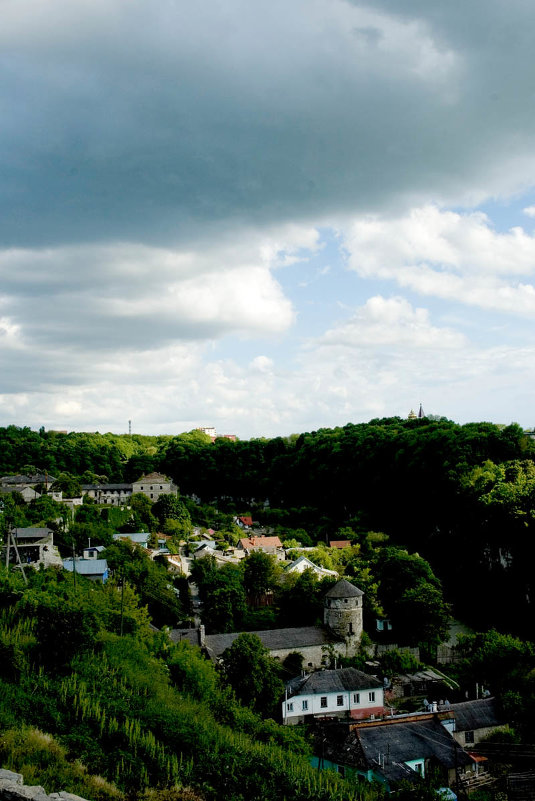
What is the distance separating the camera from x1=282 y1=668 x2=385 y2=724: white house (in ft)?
67.4

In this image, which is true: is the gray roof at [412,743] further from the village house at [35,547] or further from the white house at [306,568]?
the village house at [35,547]

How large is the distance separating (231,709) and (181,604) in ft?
51.1

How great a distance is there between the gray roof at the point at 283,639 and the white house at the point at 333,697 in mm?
2620

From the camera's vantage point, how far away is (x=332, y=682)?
21109mm

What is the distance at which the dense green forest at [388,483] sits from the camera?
112 feet

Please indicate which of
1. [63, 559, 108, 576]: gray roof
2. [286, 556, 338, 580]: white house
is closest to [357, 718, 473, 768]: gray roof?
[286, 556, 338, 580]: white house

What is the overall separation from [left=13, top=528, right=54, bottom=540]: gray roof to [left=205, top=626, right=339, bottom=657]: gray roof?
12603mm

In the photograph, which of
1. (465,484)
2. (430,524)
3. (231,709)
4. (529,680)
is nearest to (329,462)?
(430,524)

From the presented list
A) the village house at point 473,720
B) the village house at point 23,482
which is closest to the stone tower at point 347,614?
the village house at point 473,720

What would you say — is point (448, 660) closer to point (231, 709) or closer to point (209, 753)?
point (231, 709)

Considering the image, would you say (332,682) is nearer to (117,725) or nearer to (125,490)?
(117,725)

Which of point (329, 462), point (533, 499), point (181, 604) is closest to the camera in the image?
point (181, 604)

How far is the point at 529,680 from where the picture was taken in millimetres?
20688

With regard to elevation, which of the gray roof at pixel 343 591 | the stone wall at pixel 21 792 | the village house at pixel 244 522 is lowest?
the village house at pixel 244 522
